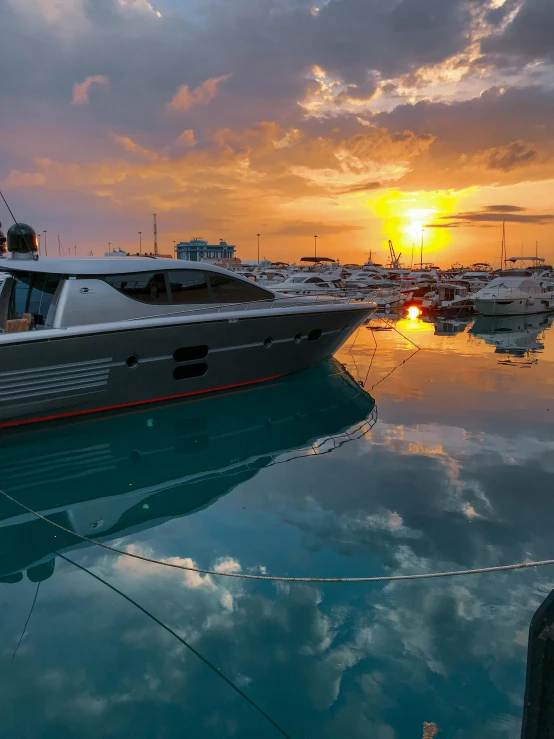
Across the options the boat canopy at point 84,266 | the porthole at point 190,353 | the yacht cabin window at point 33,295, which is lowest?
the porthole at point 190,353

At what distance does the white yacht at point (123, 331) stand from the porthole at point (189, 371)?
2cm

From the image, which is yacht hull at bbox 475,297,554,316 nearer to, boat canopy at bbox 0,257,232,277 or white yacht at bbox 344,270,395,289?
white yacht at bbox 344,270,395,289

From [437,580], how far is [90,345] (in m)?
6.78

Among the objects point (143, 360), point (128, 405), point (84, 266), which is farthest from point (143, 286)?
point (128, 405)

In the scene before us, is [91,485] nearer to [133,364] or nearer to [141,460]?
[141,460]

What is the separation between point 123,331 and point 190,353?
5.22 ft

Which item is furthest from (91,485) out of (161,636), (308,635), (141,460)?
(308,635)

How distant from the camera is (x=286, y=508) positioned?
20.4 ft

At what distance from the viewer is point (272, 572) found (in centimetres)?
491

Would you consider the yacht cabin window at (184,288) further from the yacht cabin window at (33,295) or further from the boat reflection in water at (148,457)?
the boat reflection in water at (148,457)

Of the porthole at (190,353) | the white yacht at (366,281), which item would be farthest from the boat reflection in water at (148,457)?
the white yacht at (366,281)

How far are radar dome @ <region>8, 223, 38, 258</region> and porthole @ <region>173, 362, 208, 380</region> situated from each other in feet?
12.2

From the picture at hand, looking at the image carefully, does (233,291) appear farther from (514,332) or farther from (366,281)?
(366,281)

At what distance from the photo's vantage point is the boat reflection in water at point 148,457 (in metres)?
5.94
